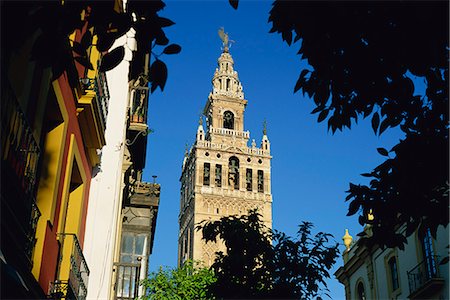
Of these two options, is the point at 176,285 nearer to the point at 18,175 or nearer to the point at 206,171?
the point at 18,175

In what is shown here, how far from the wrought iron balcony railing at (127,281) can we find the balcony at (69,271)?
6521 mm

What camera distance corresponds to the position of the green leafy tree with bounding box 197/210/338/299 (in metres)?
13.9

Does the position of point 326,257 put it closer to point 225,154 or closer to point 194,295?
point 194,295

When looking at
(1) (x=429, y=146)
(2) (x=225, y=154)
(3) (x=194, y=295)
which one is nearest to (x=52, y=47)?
(1) (x=429, y=146)

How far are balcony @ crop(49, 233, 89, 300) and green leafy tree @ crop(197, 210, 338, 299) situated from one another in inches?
205

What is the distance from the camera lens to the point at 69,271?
872cm

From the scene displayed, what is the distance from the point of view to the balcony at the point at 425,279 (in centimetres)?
1917

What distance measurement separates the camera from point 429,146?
6.54 m

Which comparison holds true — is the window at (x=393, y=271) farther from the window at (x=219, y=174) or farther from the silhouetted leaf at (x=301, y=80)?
the window at (x=219, y=174)

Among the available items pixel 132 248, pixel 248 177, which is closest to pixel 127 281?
pixel 132 248

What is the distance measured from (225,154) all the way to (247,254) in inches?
2247

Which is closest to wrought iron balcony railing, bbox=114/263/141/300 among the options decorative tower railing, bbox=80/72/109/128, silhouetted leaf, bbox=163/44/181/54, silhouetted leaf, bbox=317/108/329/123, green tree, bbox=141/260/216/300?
decorative tower railing, bbox=80/72/109/128

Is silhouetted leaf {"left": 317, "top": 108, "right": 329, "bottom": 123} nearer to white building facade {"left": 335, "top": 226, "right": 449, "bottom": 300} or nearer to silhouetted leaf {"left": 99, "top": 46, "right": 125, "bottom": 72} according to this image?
silhouetted leaf {"left": 99, "top": 46, "right": 125, "bottom": 72}

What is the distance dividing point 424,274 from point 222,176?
51.3 m
